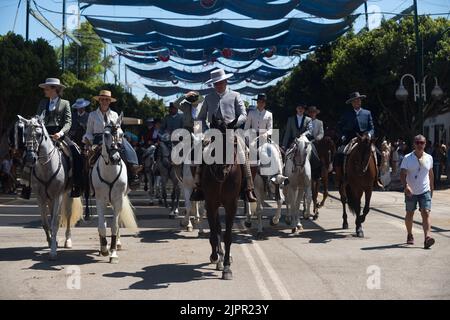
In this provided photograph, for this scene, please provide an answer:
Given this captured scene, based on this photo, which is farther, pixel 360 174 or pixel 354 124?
pixel 354 124

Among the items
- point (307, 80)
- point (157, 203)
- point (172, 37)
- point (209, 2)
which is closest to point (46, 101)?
point (157, 203)

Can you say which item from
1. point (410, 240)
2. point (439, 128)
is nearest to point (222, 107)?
point (410, 240)

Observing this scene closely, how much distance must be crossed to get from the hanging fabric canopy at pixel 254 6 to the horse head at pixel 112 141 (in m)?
→ 16.3

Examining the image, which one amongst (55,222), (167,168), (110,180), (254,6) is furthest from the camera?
(254,6)

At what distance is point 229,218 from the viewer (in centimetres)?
997

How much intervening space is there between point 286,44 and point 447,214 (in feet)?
52.0

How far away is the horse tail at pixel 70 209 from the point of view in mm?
12586

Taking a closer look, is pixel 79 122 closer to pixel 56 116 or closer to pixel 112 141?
pixel 56 116

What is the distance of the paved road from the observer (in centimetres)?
841

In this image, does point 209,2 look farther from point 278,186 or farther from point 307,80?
point 307,80

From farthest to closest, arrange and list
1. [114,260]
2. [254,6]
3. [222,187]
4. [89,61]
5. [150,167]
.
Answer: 1. [89,61]
2. [254,6]
3. [150,167]
4. [114,260]
5. [222,187]

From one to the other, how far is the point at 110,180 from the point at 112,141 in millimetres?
759

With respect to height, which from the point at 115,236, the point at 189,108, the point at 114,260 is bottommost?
the point at 114,260

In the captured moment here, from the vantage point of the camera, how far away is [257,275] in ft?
31.4
